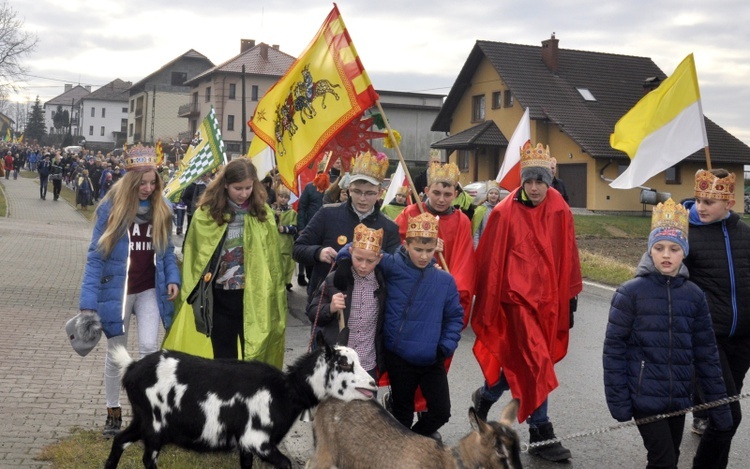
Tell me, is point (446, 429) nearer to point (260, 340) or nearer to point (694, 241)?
point (260, 340)

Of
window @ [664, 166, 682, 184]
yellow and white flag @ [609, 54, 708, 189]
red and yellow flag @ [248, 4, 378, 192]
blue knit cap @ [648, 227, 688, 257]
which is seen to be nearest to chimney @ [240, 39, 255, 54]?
window @ [664, 166, 682, 184]

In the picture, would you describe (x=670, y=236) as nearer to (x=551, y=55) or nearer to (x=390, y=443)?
(x=390, y=443)

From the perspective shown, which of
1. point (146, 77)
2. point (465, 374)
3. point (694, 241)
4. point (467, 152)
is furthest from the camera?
point (146, 77)

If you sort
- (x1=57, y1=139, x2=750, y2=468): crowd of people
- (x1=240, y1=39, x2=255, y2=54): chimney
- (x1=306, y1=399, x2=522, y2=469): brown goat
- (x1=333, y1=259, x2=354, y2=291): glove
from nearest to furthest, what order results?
(x1=306, y1=399, x2=522, y2=469): brown goat
(x1=57, y1=139, x2=750, y2=468): crowd of people
(x1=333, y1=259, x2=354, y2=291): glove
(x1=240, y1=39, x2=255, y2=54): chimney

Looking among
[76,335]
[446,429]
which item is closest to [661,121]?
[446,429]

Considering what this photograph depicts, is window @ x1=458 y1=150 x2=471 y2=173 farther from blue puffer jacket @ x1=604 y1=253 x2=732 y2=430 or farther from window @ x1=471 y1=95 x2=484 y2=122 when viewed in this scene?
blue puffer jacket @ x1=604 y1=253 x2=732 y2=430

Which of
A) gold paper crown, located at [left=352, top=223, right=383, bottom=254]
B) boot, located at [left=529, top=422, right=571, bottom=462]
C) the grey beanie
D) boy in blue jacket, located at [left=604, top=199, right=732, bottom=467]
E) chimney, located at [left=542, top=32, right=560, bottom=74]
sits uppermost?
chimney, located at [left=542, top=32, right=560, bottom=74]

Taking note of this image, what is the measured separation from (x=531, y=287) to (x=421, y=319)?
1.07 metres

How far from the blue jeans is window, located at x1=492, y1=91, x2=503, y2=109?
1627 inches

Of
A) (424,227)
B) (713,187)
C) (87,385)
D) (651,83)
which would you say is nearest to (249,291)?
(424,227)

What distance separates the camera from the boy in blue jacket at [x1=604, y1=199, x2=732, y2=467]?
4762 millimetres

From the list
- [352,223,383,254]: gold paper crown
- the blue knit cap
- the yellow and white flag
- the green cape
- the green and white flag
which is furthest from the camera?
the green and white flag

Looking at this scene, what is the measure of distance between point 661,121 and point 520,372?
2532mm

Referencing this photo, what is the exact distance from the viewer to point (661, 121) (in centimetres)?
711
